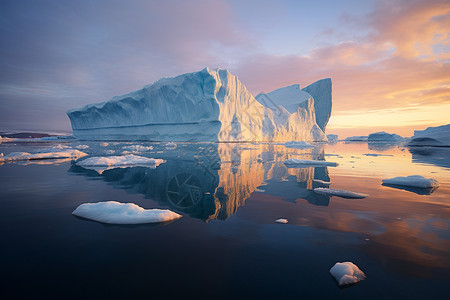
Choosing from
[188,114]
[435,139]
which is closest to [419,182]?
[188,114]

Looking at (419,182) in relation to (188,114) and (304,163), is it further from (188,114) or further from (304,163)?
(188,114)

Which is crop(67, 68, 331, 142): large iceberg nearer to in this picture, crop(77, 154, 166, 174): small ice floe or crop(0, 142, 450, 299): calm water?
crop(77, 154, 166, 174): small ice floe

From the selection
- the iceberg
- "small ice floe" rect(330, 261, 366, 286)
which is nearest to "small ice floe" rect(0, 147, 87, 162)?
"small ice floe" rect(330, 261, 366, 286)

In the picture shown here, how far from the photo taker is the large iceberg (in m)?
27.5

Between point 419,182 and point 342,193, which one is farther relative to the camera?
point 419,182

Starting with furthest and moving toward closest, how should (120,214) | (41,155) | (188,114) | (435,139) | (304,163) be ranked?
(435,139)
(188,114)
(41,155)
(304,163)
(120,214)

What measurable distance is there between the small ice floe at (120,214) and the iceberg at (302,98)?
39.1 meters

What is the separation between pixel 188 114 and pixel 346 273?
28230 millimetres

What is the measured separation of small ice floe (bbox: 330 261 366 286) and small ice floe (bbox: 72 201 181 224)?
2176 millimetres

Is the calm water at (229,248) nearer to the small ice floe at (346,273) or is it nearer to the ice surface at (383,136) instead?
the small ice floe at (346,273)

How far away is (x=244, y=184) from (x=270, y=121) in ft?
105

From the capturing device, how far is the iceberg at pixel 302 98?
1649 inches

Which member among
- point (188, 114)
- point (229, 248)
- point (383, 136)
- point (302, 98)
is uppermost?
point (302, 98)

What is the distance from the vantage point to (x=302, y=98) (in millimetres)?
42781
